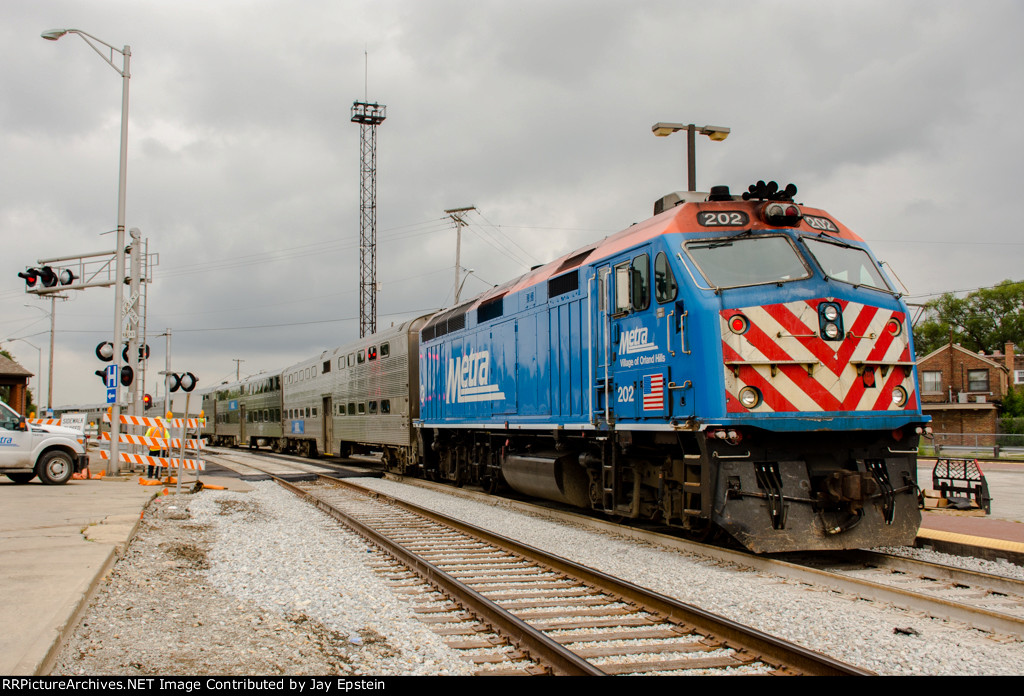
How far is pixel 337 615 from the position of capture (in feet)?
19.2

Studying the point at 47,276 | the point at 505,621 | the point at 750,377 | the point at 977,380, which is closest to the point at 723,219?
the point at 750,377

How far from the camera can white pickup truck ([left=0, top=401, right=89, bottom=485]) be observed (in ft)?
51.1

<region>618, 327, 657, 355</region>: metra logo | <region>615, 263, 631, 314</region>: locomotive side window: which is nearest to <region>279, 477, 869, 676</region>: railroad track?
<region>618, 327, 657, 355</region>: metra logo

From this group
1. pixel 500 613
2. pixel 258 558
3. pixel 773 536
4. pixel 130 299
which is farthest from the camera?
pixel 130 299

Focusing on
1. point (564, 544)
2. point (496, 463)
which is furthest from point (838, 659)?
point (496, 463)

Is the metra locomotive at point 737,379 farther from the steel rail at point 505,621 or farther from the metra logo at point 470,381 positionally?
the steel rail at point 505,621

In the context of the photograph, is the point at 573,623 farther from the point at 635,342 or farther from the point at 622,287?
the point at 622,287

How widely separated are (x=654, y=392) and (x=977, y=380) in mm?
51888

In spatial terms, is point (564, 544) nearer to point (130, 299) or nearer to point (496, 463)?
point (496, 463)

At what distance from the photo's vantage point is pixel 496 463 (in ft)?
44.8

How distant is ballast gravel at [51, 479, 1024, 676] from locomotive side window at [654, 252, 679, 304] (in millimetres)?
2696

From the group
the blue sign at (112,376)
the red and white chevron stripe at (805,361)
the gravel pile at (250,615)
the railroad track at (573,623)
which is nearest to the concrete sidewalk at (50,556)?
the gravel pile at (250,615)

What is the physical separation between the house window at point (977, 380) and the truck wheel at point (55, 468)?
52.8m

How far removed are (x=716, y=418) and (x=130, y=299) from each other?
62.9 feet
